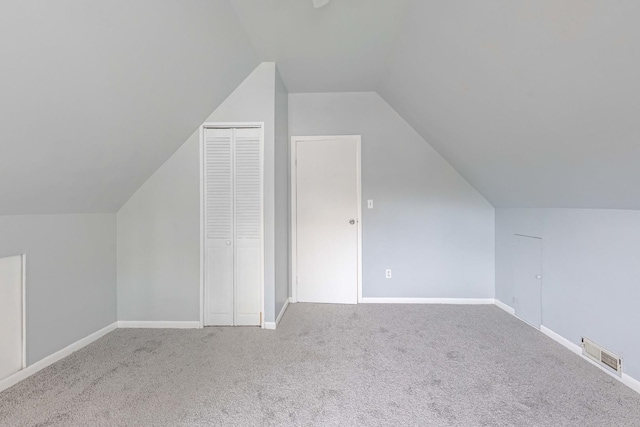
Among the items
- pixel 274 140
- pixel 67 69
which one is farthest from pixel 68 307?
pixel 274 140

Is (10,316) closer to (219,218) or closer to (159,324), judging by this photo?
(159,324)

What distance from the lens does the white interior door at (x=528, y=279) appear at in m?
2.64

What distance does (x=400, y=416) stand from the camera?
1.55 meters

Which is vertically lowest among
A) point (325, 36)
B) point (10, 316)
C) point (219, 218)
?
point (10, 316)

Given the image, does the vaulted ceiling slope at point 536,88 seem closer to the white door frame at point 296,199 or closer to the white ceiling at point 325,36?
the white ceiling at point 325,36

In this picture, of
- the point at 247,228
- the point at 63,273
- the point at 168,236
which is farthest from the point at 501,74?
the point at 63,273

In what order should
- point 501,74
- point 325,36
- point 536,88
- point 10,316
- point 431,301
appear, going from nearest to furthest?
point 536,88 → point 501,74 → point 10,316 → point 325,36 → point 431,301

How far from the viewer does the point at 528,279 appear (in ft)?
9.10

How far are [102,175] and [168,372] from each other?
1489mm

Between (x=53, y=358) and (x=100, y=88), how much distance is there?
1.94 meters

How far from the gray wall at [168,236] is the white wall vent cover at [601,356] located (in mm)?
2464

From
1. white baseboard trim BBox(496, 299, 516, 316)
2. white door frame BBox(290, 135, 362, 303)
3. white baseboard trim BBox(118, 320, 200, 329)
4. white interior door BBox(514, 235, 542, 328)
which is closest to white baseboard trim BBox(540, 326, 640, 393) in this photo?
white interior door BBox(514, 235, 542, 328)

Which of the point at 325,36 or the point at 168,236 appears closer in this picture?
the point at 325,36

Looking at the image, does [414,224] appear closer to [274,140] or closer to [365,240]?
[365,240]
